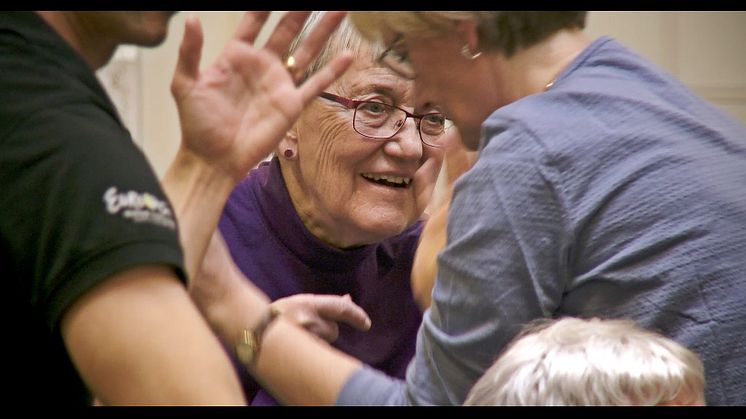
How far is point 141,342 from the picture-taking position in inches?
33.9

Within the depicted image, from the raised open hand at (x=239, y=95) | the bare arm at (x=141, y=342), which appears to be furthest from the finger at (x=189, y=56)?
the bare arm at (x=141, y=342)

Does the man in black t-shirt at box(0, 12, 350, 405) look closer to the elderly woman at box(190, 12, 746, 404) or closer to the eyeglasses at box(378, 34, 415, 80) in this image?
the elderly woman at box(190, 12, 746, 404)

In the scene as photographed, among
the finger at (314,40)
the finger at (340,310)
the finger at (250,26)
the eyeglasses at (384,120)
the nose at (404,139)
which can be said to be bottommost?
the finger at (340,310)

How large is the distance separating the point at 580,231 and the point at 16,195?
0.49m

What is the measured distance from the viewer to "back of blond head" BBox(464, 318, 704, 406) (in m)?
0.97

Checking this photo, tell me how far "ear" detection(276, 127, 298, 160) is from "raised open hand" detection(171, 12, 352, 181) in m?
0.05

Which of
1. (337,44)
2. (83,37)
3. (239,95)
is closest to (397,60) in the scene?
(337,44)

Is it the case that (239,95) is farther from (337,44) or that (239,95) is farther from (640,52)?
(640,52)

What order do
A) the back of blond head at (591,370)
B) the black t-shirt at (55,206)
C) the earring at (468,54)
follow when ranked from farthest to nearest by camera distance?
the earring at (468,54) → the back of blond head at (591,370) → the black t-shirt at (55,206)

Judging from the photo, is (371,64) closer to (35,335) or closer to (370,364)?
(370,364)

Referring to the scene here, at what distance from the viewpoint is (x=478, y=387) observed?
3.29 ft

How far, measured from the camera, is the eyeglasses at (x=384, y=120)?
1118 mm

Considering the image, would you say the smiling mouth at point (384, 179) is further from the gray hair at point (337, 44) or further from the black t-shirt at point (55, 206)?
the black t-shirt at point (55, 206)

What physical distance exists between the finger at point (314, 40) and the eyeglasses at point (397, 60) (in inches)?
2.5
